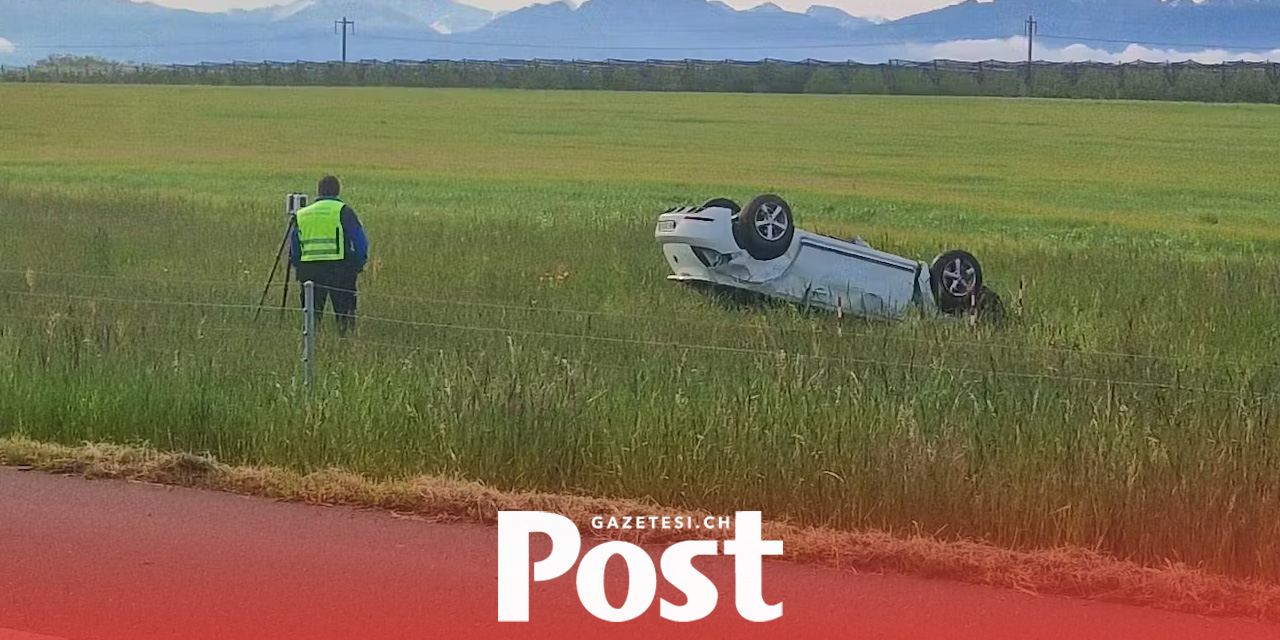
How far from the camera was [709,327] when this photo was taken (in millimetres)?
10688

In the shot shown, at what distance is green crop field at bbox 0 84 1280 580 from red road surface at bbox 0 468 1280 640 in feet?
2.87

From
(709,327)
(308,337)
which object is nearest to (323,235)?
(709,327)

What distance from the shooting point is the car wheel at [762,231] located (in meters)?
13.0

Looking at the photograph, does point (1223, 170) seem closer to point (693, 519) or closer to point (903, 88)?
point (903, 88)

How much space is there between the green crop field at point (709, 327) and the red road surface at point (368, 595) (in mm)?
874

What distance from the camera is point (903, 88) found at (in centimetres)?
2906

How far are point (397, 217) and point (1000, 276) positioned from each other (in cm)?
854

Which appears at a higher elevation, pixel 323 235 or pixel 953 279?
pixel 323 235

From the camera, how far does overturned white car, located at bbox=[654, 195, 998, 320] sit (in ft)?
42.8

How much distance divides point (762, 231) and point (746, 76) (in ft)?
54.5

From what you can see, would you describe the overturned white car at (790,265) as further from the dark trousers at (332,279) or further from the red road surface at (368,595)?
the red road surface at (368,595)

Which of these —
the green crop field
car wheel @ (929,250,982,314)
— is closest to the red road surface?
the green crop field

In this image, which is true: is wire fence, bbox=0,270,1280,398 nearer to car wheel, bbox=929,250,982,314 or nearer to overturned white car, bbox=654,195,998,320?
overturned white car, bbox=654,195,998,320

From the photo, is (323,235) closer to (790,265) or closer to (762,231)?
(762,231)
